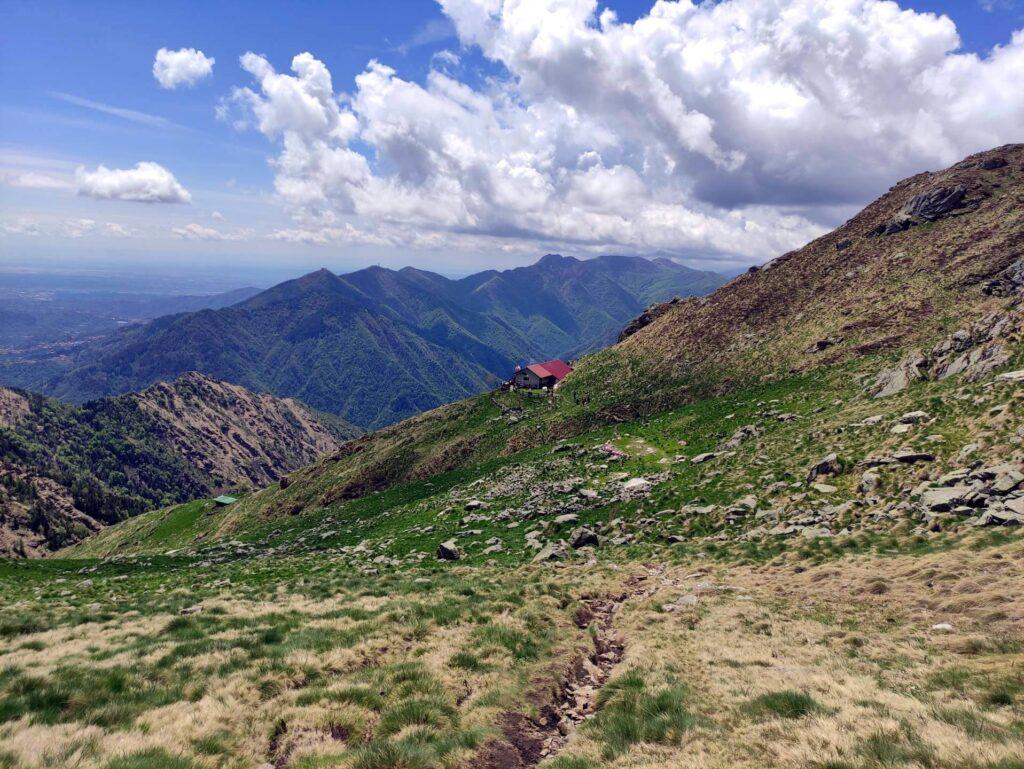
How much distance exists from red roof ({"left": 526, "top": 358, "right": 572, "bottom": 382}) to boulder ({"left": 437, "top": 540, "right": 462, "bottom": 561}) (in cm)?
6262

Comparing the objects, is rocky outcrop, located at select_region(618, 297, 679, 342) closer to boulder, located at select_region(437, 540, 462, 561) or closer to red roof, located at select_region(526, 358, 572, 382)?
red roof, located at select_region(526, 358, 572, 382)

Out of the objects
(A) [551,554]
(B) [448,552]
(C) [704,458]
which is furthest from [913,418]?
(B) [448,552]

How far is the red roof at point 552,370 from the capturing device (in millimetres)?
94688

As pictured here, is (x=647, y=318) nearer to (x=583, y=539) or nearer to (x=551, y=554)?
(x=583, y=539)

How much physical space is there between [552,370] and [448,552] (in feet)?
221

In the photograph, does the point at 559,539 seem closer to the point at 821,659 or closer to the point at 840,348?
the point at 821,659

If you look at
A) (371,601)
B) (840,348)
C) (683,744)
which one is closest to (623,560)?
(371,601)

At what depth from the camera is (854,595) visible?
58.2 ft

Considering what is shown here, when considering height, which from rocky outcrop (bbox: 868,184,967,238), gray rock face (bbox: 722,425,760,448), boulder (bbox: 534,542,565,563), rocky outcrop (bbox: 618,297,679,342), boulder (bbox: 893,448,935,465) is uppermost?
rocky outcrop (bbox: 868,184,967,238)

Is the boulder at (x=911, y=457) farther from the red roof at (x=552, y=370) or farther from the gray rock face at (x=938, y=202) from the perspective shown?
the red roof at (x=552, y=370)

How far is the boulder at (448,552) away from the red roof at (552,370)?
62.6 m

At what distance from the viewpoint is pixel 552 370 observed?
96.9m

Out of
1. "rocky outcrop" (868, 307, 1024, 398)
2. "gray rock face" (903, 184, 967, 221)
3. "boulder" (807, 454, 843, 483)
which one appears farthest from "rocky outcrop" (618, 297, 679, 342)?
"boulder" (807, 454, 843, 483)

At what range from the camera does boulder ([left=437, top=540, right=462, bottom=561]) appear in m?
31.9
